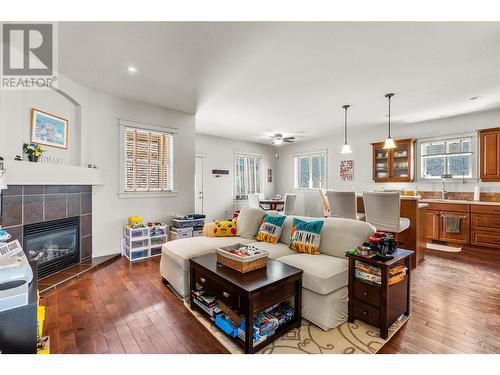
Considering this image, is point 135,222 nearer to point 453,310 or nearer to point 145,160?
A: point 145,160

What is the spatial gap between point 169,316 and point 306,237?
1.53m

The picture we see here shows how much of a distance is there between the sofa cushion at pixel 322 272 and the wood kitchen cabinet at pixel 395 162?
4.26 meters

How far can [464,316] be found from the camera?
7.11 ft

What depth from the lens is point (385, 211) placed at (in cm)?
324

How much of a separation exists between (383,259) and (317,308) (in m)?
0.67

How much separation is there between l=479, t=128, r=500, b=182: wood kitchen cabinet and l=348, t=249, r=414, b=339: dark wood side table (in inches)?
154

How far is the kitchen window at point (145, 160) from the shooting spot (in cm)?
407

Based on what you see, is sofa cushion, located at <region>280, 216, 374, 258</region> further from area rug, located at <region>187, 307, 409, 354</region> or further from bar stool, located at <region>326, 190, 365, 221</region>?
bar stool, located at <region>326, 190, 365, 221</region>

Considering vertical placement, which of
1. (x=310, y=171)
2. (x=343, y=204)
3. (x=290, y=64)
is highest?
(x=290, y=64)

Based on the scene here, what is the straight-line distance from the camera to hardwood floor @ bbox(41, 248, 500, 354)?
1774 millimetres

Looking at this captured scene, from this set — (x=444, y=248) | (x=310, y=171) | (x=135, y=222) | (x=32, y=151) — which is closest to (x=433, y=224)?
(x=444, y=248)
